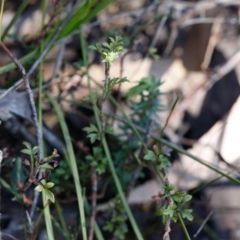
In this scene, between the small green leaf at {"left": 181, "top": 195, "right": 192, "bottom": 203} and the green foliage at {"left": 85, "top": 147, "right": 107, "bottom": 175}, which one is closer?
the small green leaf at {"left": 181, "top": 195, "right": 192, "bottom": 203}

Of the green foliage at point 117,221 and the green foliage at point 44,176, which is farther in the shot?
the green foliage at point 117,221

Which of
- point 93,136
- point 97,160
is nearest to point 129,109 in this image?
point 97,160

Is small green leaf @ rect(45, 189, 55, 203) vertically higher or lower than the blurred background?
lower

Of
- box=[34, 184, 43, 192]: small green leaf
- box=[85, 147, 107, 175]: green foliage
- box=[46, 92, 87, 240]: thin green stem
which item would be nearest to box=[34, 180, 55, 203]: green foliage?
box=[34, 184, 43, 192]: small green leaf

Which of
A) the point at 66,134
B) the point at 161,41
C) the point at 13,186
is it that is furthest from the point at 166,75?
the point at 13,186

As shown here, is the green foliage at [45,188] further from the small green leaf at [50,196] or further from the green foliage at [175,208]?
the green foliage at [175,208]

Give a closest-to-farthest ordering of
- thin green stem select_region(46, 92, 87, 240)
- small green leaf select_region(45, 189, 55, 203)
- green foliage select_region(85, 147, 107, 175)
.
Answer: small green leaf select_region(45, 189, 55, 203) < thin green stem select_region(46, 92, 87, 240) < green foliage select_region(85, 147, 107, 175)

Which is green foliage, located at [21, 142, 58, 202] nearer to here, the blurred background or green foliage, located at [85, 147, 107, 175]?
the blurred background

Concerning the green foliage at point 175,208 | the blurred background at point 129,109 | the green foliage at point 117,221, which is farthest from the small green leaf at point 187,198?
the green foliage at point 117,221

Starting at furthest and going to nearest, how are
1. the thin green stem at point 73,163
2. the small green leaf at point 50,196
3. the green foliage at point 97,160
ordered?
the green foliage at point 97,160 → the thin green stem at point 73,163 → the small green leaf at point 50,196

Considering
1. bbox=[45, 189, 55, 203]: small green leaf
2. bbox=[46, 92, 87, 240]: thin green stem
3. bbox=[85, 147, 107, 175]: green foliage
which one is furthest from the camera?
bbox=[85, 147, 107, 175]: green foliage

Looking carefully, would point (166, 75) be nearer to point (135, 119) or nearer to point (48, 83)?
point (135, 119)

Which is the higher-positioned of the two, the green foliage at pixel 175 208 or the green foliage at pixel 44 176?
the green foliage at pixel 44 176
